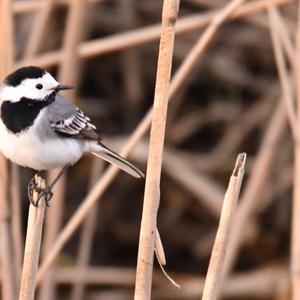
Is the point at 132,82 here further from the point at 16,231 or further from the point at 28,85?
the point at 28,85

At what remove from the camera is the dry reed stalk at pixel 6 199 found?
2.72 meters

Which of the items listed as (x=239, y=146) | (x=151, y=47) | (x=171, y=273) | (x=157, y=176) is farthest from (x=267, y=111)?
(x=157, y=176)

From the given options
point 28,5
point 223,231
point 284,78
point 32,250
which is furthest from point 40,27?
point 223,231

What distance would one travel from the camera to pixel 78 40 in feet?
A: 10.4

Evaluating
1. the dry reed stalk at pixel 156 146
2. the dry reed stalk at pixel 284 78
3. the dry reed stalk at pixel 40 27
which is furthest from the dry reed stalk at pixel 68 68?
the dry reed stalk at pixel 156 146

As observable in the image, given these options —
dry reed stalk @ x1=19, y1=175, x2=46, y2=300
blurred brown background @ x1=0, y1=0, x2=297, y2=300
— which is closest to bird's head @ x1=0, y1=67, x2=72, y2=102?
dry reed stalk @ x1=19, y1=175, x2=46, y2=300

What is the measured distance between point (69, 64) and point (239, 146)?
1.38 metres

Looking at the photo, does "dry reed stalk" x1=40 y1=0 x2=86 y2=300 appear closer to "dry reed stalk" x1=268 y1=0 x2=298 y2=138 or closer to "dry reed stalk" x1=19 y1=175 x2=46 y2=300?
"dry reed stalk" x1=268 y1=0 x2=298 y2=138

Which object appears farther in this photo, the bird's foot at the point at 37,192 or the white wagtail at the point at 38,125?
the white wagtail at the point at 38,125

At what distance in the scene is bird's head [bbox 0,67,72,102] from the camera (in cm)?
248

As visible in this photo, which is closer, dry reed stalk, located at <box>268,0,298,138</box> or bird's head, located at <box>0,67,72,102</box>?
bird's head, located at <box>0,67,72,102</box>

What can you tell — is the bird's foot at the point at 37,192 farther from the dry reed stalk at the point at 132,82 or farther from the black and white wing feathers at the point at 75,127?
the dry reed stalk at the point at 132,82

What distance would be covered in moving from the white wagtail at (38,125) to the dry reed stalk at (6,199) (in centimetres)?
28

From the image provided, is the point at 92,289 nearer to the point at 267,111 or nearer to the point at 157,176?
the point at 267,111
